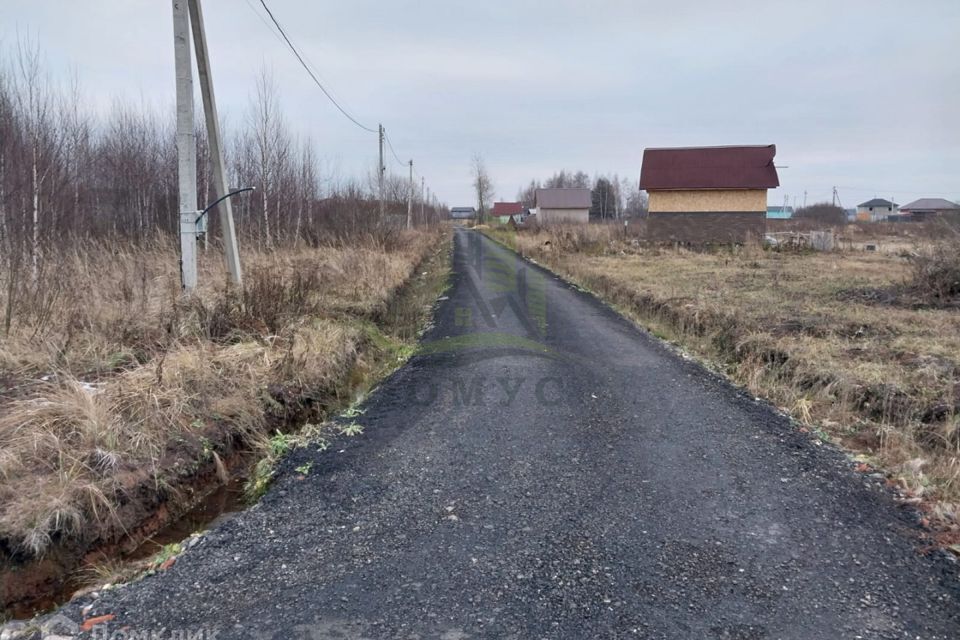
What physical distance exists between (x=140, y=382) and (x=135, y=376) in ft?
0.32

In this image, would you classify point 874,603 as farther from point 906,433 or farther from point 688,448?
point 906,433

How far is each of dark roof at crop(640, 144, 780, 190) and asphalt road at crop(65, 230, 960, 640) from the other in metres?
29.2

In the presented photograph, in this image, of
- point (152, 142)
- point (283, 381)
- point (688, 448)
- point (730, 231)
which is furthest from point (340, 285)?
point (730, 231)

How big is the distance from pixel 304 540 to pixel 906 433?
15.6 feet

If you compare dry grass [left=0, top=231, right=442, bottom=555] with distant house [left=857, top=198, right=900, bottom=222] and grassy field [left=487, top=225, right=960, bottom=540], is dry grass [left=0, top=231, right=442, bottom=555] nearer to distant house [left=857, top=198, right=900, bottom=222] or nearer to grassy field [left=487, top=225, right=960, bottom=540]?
grassy field [left=487, top=225, right=960, bottom=540]

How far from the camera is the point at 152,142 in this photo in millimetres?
19469

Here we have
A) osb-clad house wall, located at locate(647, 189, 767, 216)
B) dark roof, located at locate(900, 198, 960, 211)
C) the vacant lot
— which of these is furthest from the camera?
dark roof, located at locate(900, 198, 960, 211)

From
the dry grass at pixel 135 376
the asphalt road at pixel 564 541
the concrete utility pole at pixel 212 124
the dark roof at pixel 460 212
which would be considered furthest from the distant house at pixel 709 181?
the dark roof at pixel 460 212

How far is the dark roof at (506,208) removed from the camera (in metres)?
113

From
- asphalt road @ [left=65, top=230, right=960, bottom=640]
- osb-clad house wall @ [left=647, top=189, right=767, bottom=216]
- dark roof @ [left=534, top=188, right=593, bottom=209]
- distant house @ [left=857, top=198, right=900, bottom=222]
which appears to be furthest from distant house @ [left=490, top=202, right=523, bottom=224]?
asphalt road @ [left=65, top=230, right=960, bottom=640]

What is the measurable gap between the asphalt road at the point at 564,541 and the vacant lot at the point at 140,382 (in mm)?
781

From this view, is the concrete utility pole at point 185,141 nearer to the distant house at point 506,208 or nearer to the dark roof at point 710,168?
the dark roof at point 710,168

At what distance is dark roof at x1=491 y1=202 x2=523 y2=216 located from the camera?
112631 mm

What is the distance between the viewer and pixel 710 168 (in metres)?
32.9
